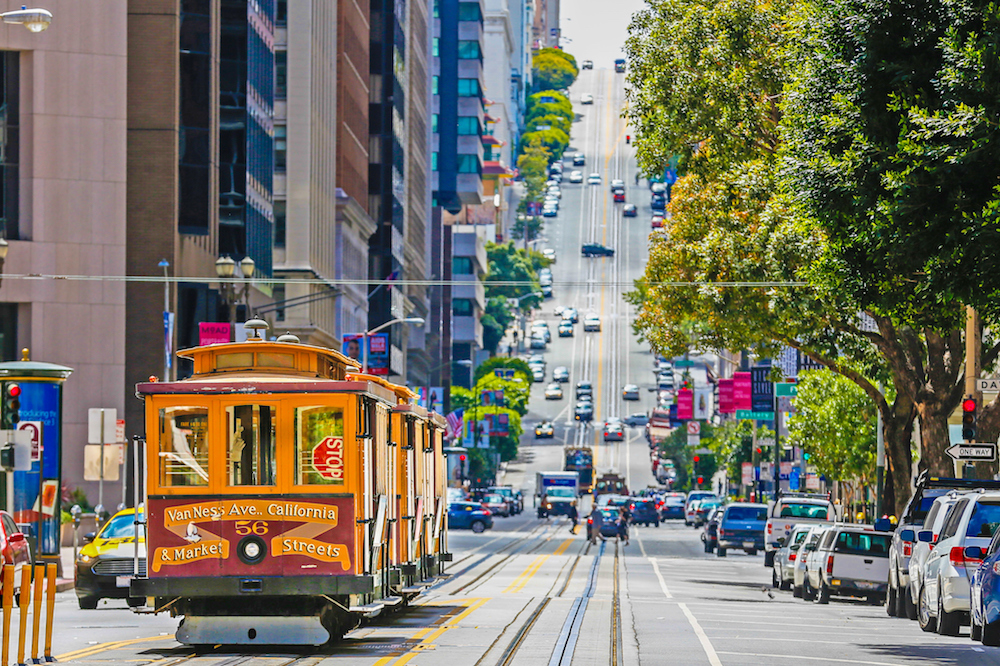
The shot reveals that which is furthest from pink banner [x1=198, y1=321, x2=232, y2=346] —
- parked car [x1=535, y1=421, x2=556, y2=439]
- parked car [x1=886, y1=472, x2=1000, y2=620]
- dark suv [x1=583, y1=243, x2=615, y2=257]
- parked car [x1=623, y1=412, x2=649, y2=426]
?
dark suv [x1=583, y1=243, x2=615, y2=257]

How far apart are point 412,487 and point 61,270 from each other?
34933 millimetres

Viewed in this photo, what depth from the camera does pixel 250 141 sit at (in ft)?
215

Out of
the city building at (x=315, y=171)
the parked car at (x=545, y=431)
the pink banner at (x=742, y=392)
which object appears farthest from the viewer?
the parked car at (x=545, y=431)

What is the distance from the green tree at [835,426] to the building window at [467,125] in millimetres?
88209

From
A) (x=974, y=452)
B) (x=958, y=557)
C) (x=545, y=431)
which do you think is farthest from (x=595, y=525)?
(x=545, y=431)

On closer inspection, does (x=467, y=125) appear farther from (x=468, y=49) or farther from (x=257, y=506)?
(x=257, y=506)

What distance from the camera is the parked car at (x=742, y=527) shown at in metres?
58.9

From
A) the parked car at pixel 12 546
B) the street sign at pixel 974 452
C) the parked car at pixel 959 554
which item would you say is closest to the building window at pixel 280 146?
the parked car at pixel 12 546

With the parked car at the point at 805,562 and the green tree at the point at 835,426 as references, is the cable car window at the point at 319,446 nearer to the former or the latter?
the parked car at the point at 805,562

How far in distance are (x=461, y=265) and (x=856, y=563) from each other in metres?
128

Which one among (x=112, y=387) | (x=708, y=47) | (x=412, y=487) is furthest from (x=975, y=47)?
(x=112, y=387)

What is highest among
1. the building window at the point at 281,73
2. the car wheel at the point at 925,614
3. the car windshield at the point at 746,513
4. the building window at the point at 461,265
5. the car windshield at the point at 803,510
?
the building window at the point at 461,265

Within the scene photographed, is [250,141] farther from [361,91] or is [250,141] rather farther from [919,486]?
[919,486]

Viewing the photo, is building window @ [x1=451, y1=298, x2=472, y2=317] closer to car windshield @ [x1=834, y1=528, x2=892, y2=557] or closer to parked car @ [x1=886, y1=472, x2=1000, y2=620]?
car windshield @ [x1=834, y1=528, x2=892, y2=557]
